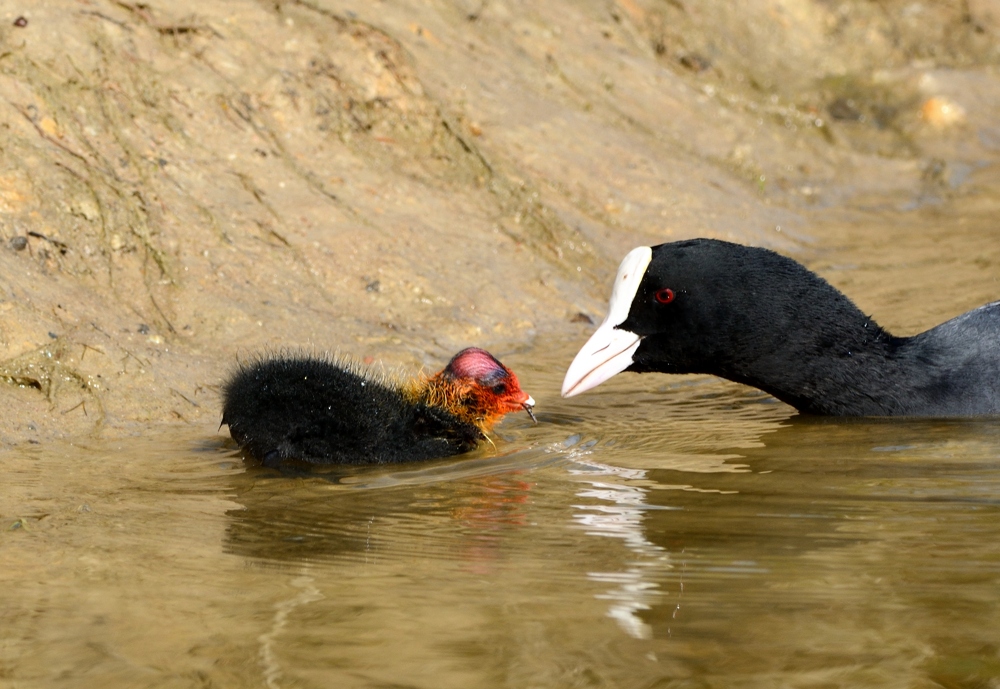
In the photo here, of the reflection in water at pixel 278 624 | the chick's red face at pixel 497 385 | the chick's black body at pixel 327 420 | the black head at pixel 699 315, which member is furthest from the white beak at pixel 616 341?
the reflection in water at pixel 278 624

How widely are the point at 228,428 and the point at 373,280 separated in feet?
5.51

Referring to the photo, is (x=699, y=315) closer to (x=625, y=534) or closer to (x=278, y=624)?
(x=625, y=534)

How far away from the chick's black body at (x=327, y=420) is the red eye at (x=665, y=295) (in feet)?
2.72

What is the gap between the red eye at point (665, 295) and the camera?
4.53 metres

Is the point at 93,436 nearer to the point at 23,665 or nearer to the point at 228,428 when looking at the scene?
the point at 228,428

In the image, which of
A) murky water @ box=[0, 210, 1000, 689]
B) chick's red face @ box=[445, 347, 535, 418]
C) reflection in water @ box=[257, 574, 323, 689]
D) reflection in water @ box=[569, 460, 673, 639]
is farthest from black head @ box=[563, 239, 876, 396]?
reflection in water @ box=[257, 574, 323, 689]

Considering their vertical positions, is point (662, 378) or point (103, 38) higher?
point (103, 38)

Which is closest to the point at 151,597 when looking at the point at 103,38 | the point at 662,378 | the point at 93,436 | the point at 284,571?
the point at 284,571

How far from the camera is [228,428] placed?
4621mm

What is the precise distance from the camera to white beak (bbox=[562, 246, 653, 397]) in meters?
4.53

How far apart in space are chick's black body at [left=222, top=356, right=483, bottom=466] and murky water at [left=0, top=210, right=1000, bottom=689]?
124 mm

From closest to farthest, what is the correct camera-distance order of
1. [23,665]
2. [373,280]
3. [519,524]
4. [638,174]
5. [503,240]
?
[23,665] → [519,524] → [373,280] → [503,240] → [638,174]

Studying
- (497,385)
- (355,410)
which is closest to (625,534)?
(355,410)

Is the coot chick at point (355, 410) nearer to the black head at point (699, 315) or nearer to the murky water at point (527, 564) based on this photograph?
the murky water at point (527, 564)
